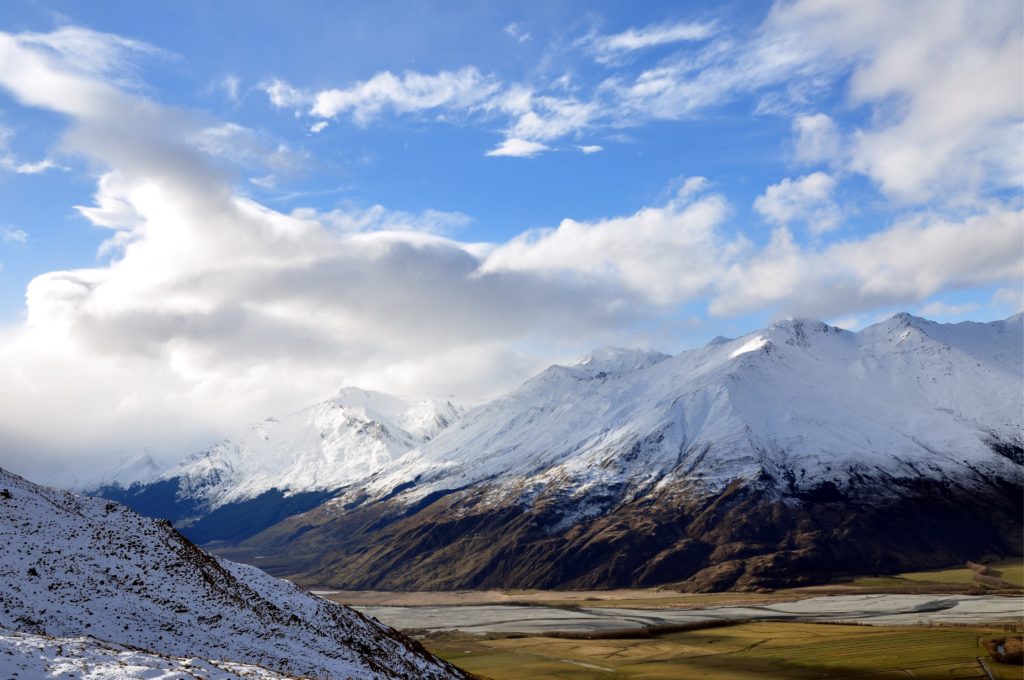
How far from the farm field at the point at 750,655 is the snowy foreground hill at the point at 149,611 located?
2832 inches

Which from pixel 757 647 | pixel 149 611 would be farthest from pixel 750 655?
pixel 149 611

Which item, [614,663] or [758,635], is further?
[758,635]

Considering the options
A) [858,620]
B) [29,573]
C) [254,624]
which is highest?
[29,573]

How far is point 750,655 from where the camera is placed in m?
144

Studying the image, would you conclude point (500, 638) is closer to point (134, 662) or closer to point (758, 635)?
point (758, 635)

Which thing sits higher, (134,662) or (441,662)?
(134,662)

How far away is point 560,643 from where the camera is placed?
168 m

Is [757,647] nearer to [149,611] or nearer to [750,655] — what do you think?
[750,655]

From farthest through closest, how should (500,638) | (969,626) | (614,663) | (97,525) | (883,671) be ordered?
1. (500,638)
2. (969,626)
3. (614,663)
4. (883,671)
5. (97,525)

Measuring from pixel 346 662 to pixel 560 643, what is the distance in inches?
4729

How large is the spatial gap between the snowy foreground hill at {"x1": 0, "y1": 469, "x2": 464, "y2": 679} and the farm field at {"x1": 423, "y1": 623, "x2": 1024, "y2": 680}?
236 feet

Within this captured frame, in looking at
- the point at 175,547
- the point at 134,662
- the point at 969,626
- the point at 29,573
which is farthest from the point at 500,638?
the point at 134,662

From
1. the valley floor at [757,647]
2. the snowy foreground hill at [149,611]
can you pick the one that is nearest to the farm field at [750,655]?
the valley floor at [757,647]

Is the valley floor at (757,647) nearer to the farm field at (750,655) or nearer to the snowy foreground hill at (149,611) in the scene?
the farm field at (750,655)
